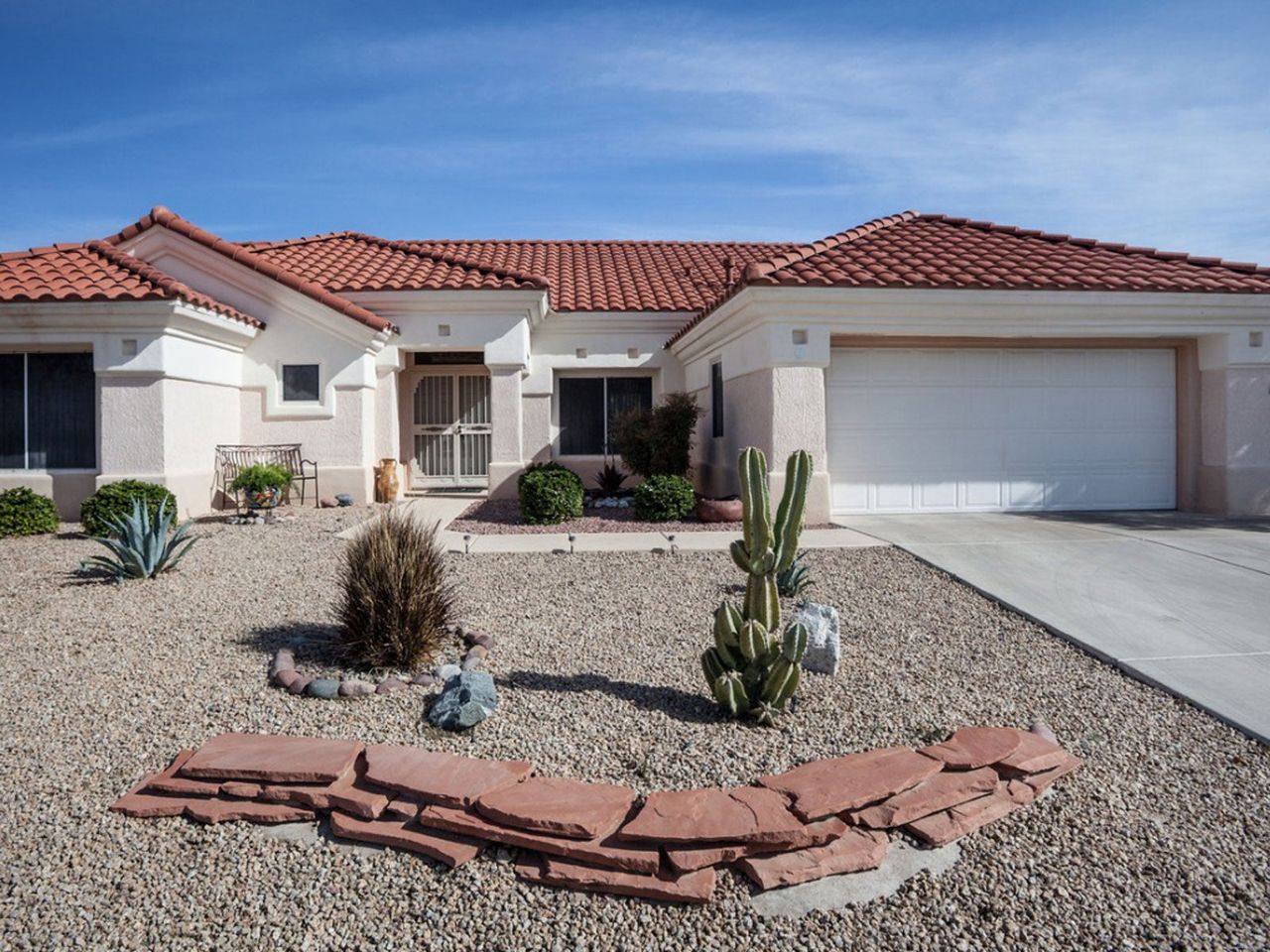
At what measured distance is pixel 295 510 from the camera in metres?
13.9

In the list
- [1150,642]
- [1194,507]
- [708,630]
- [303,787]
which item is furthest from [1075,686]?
[1194,507]

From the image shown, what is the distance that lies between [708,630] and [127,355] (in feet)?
34.0

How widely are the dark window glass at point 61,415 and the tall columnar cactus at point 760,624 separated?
11.9m

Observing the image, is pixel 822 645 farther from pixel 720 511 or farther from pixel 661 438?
pixel 661 438

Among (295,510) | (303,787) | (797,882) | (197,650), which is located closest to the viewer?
(797,882)

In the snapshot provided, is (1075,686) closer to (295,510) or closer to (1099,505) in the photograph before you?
(1099,505)

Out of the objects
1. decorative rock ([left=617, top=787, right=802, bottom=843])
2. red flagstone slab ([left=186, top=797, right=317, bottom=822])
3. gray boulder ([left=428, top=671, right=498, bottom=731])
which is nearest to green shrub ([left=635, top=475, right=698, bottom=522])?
gray boulder ([left=428, top=671, right=498, bottom=731])

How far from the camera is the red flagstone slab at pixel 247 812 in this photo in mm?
3510

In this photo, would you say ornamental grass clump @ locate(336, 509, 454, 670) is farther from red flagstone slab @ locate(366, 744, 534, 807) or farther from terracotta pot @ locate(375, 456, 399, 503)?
terracotta pot @ locate(375, 456, 399, 503)

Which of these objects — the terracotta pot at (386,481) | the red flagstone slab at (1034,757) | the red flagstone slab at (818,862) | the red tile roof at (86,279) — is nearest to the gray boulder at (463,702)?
the red flagstone slab at (818,862)

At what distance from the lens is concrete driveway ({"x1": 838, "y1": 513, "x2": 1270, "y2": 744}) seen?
17.2 ft

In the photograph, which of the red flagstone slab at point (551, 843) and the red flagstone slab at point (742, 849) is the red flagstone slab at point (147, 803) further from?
the red flagstone slab at point (742, 849)

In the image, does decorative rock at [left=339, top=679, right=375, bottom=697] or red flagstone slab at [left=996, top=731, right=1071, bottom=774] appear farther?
decorative rock at [left=339, top=679, right=375, bottom=697]

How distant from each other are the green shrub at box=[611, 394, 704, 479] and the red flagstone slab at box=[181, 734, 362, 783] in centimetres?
1026
